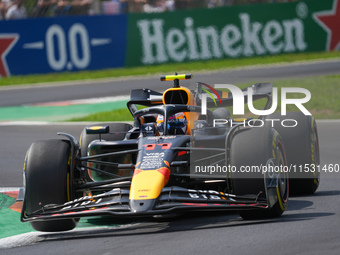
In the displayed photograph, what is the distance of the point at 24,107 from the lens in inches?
703

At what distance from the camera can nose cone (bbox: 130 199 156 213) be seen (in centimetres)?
638

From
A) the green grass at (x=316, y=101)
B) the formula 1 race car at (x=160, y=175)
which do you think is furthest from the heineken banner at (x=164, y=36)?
the formula 1 race car at (x=160, y=175)

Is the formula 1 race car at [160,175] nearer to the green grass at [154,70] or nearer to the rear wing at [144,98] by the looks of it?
the rear wing at [144,98]

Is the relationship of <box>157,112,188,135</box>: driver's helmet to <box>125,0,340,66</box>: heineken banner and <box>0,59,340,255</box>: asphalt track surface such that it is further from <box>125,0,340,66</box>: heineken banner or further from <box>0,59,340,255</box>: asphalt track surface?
<box>125,0,340,66</box>: heineken banner

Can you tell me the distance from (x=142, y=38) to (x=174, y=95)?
47.0ft

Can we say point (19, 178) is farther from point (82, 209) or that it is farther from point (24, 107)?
point (24, 107)

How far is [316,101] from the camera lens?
52.3ft

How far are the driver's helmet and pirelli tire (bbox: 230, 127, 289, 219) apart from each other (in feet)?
3.35

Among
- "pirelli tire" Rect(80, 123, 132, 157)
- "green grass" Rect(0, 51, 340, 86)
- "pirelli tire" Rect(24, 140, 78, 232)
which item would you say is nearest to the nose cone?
"pirelli tire" Rect(24, 140, 78, 232)

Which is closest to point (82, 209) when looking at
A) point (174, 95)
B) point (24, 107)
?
point (174, 95)

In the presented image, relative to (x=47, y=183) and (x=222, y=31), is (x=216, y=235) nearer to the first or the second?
(x=47, y=183)

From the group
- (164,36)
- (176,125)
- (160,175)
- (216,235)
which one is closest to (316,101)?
(164,36)

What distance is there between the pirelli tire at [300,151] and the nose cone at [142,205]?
2.35 meters

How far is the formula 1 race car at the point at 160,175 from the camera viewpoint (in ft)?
21.6
